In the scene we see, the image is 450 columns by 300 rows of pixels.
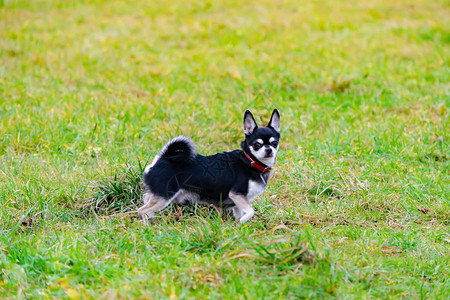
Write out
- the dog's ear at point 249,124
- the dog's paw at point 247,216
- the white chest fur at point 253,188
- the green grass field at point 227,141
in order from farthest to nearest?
the dog's ear at point 249,124 → the white chest fur at point 253,188 → the dog's paw at point 247,216 → the green grass field at point 227,141

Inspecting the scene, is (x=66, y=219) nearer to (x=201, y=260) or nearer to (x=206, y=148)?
(x=201, y=260)

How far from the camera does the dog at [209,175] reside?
15.0ft

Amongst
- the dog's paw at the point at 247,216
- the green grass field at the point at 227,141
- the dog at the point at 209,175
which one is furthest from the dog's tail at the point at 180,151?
the dog's paw at the point at 247,216

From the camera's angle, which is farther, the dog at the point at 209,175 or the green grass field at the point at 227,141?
the dog at the point at 209,175

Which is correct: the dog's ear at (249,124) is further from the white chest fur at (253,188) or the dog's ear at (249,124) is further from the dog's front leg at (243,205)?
the dog's front leg at (243,205)

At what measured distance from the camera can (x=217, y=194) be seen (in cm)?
472

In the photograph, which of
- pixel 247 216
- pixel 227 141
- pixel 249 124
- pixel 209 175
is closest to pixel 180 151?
pixel 209 175

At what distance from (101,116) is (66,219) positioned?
2.71 m

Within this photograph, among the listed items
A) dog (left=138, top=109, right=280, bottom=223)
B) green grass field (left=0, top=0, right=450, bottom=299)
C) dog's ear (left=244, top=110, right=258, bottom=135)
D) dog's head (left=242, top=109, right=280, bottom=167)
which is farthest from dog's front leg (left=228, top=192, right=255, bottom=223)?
dog's ear (left=244, top=110, right=258, bottom=135)

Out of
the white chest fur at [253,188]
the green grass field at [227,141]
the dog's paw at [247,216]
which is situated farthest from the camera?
the white chest fur at [253,188]

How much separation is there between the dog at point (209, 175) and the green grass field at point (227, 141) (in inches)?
7.8

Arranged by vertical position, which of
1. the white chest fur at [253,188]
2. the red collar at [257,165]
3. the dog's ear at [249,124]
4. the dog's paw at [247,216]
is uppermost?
the dog's ear at [249,124]

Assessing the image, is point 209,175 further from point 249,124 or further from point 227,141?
point 227,141

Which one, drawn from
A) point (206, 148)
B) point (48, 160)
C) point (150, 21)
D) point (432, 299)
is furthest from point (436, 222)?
point (150, 21)
